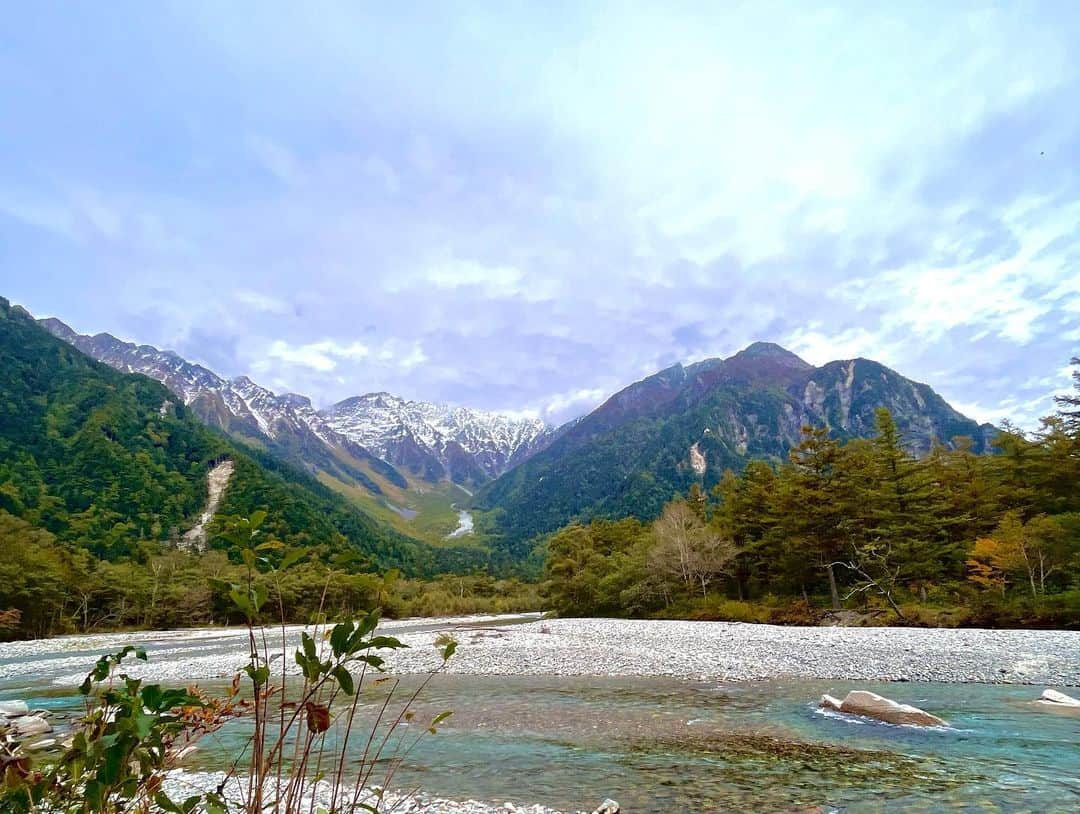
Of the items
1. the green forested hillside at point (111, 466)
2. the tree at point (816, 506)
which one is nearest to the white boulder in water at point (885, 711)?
the tree at point (816, 506)

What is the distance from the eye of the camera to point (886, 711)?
531 inches

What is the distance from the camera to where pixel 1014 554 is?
31109mm

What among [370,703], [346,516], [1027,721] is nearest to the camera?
[1027,721]

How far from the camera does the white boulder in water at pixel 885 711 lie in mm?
13023

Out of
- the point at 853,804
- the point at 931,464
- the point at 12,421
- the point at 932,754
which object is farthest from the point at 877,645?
the point at 12,421

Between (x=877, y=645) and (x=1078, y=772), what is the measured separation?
1650cm

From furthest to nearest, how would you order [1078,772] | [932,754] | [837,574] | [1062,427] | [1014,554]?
[837,574] < [1062,427] < [1014,554] < [932,754] < [1078,772]

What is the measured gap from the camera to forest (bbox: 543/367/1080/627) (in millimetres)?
31281

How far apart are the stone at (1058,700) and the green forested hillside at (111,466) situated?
9967 cm

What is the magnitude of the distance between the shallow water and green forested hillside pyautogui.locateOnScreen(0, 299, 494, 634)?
92.5 meters

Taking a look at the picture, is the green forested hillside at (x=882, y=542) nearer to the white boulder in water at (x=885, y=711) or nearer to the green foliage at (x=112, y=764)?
the white boulder in water at (x=885, y=711)

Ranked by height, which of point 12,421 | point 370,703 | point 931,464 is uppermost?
point 12,421

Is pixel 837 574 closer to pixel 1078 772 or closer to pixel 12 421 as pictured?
pixel 1078 772

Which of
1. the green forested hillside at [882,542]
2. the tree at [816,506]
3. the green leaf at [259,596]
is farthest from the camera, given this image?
the tree at [816,506]
